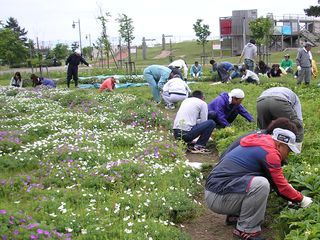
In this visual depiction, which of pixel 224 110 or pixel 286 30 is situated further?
pixel 286 30

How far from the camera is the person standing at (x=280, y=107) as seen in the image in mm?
6391

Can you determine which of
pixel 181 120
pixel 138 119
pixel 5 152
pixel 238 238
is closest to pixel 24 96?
pixel 138 119

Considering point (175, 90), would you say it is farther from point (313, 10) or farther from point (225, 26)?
point (225, 26)

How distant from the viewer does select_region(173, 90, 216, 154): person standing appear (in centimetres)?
834

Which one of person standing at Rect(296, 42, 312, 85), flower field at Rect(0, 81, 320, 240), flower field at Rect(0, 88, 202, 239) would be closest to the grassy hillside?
person standing at Rect(296, 42, 312, 85)

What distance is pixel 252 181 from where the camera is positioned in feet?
14.4

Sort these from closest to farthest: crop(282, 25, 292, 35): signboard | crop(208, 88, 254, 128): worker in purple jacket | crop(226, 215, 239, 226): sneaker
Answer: crop(226, 215, 239, 226): sneaker → crop(208, 88, 254, 128): worker in purple jacket → crop(282, 25, 292, 35): signboard

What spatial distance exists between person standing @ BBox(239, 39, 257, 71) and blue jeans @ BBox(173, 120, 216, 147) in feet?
36.5

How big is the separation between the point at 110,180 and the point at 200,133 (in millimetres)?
2989

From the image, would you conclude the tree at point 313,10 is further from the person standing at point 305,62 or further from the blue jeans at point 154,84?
the blue jeans at point 154,84

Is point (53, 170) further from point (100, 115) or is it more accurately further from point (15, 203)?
point (100, 115)

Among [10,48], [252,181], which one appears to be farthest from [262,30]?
[252,181]

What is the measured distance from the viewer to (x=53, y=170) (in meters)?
6.44

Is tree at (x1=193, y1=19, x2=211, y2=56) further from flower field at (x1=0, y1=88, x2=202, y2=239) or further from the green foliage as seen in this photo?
flower field at (x1=0, y1=88, x2=202, y2=239)
